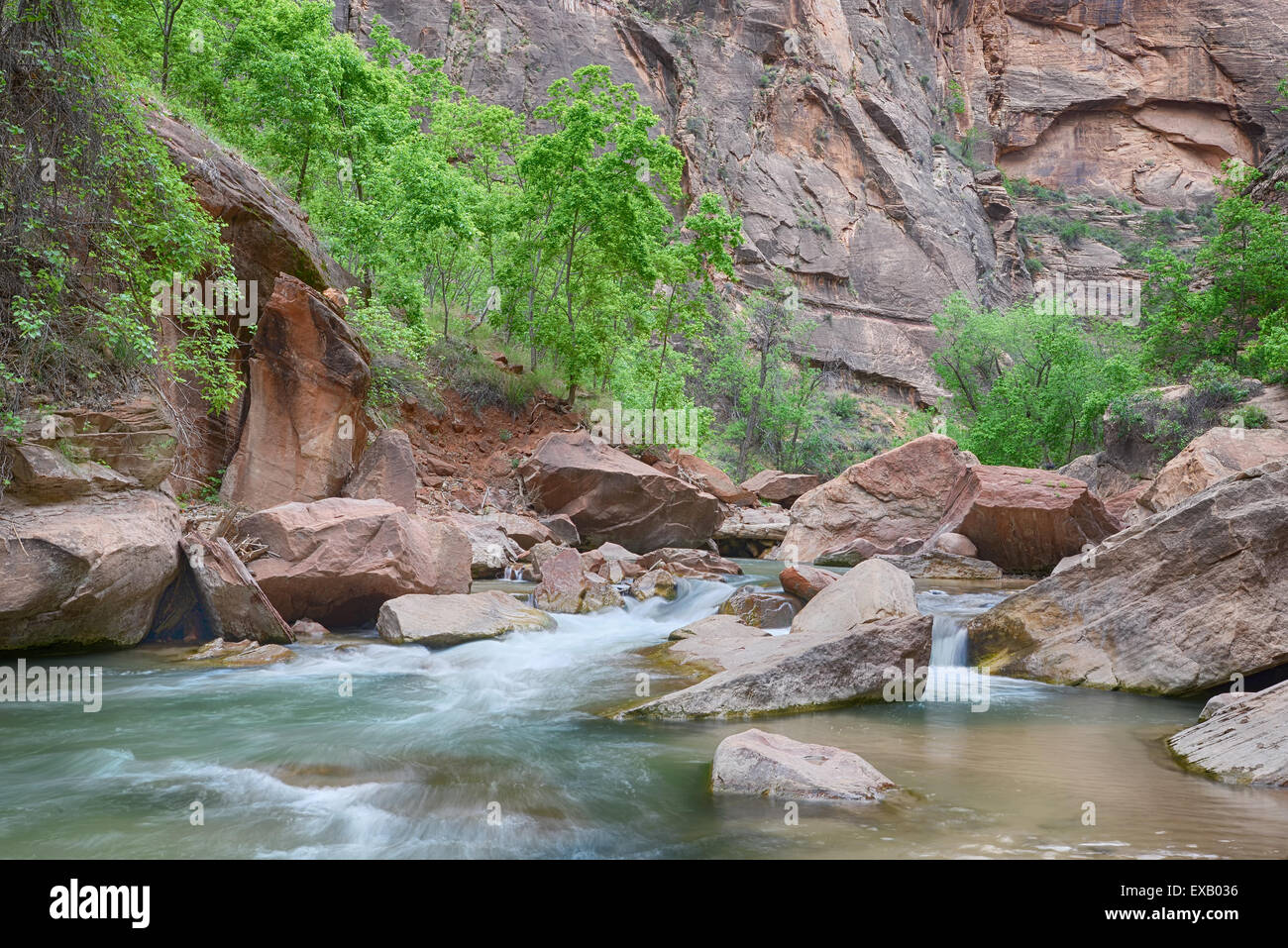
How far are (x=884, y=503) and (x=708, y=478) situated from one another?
243 inches

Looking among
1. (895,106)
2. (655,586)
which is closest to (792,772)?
(655,586)

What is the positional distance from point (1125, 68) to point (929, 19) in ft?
54.2

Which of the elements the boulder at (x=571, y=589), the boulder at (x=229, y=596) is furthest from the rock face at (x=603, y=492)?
the boulder at (x=229, y=596)

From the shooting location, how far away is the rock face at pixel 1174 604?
29.0ft

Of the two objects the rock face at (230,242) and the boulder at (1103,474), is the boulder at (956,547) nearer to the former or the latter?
the boulder at (1103,474)

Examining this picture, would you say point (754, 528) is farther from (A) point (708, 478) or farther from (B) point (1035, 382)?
(B) point (1035, 382)

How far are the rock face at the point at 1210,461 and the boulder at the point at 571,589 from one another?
11.0 meters

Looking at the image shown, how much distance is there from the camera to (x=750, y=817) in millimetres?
5316

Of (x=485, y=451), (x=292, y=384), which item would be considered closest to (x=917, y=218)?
(x=485, y=451)

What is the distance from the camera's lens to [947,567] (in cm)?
1712

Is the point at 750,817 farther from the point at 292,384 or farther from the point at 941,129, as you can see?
the point at 941,129

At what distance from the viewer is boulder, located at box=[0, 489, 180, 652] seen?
8.33 metres

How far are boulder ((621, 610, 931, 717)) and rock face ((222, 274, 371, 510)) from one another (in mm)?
8202

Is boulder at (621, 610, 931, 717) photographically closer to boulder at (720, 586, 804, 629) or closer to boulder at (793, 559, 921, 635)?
boulder at (793, 559, 921, 635)
